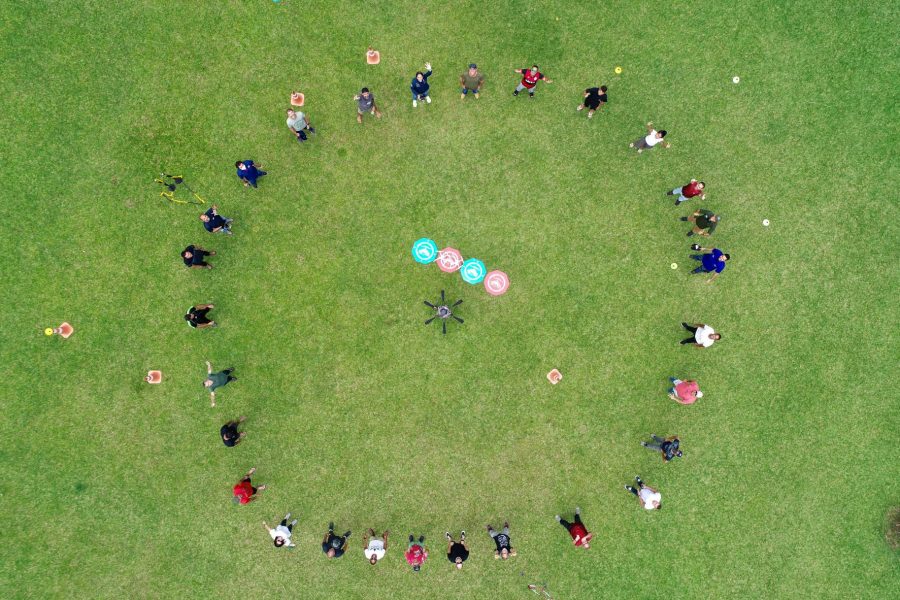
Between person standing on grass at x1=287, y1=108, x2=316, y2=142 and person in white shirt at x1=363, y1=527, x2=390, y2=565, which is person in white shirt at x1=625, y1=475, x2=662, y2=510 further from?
person standing on grass at x1=287, y1=108, x2=316, y2=142

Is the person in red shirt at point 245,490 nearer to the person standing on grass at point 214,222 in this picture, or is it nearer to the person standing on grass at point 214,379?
the person standing on grass at point 214,379

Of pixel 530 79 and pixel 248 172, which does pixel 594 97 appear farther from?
pixel 248 172

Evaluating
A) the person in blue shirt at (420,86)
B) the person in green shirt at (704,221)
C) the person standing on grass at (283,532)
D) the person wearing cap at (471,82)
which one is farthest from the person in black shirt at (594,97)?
the person standing on grass at (283,532)

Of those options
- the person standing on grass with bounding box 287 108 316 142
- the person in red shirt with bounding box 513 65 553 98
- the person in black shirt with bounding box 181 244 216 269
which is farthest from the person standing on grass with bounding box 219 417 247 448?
the person in red shirt with bounding box 513 65 553 98

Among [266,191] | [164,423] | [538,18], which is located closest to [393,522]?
[164,423]

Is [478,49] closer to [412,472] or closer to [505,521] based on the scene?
[412,472]

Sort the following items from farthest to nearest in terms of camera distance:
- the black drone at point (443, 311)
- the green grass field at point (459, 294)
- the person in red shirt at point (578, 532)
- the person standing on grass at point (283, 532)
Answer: the green grass field at point (459, 294) → the black drone at point (443, 311) → the person in red shirt at point (578, 532) → the person standing on grass at point (283, 532)
